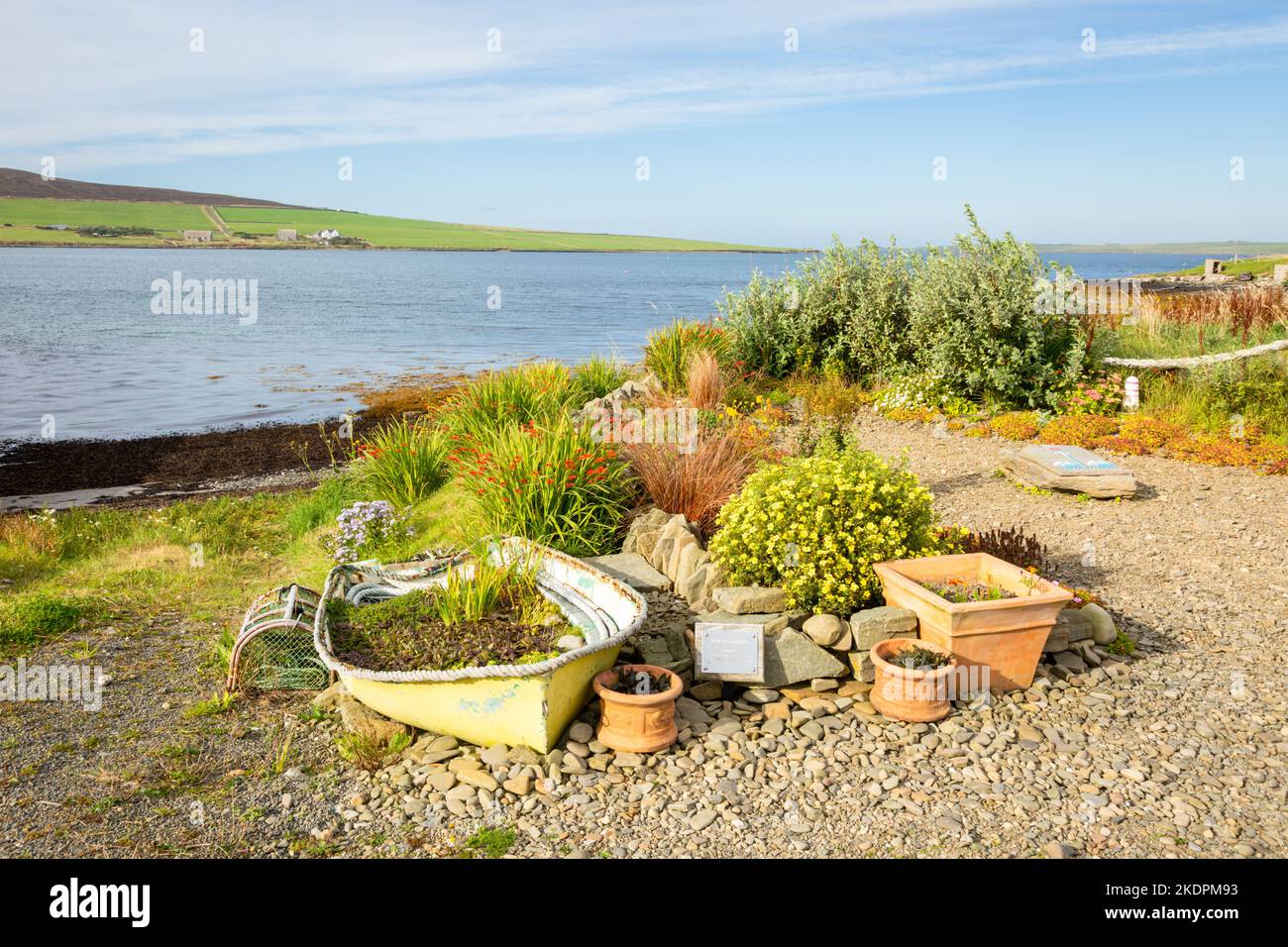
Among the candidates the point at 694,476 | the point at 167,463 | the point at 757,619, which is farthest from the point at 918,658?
the point at 167,463

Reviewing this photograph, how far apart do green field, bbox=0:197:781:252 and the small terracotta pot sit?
10542cm

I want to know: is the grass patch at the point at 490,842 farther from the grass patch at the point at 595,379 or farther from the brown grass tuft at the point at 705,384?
the grass patch at the point at 595,379

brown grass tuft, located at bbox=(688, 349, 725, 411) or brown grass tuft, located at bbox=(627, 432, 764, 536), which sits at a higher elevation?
brown grass tuft, located at bbox=(688, 349, 725, 411)

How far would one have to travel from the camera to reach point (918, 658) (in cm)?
483

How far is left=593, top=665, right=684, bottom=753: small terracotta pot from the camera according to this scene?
4406mm

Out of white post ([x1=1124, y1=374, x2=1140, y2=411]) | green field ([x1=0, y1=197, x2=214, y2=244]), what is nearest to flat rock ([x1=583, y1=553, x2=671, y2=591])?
white post ([x1=1124, y1=374, x2=1140, y2=411])

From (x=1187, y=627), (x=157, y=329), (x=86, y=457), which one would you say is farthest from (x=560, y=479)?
(x=157, y=329)

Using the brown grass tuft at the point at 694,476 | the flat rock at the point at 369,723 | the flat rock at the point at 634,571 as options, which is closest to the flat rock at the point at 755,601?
the flat rock at the point at 634,571

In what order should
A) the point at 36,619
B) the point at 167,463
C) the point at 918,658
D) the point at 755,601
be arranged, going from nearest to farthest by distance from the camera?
the point at 918,658 < the point at 755,601 < the point at 36,619 < the point at 167,463

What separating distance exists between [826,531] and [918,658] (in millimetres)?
956

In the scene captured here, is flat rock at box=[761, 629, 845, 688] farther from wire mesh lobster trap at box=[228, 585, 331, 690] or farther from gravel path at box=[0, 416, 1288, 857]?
wire mesh lobster trap at box=[228, 585, 331, 690]

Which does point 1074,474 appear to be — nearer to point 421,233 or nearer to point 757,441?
point 757,441

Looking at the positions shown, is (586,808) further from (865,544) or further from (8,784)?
(8,784)

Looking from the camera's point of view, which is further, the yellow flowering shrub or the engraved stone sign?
the yellow flowering shrub
